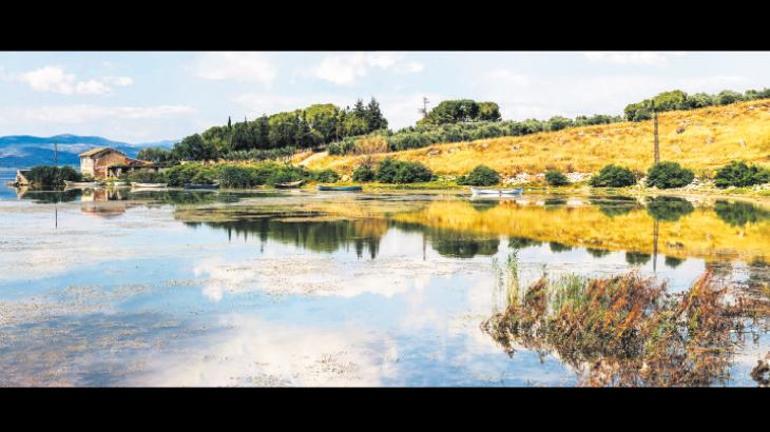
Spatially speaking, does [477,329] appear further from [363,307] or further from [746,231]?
[746,231]

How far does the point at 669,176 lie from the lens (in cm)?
4112

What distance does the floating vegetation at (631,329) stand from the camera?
786 cm

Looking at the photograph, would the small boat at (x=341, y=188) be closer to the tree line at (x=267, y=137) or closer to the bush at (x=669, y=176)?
the bush at (x=669, y=176)

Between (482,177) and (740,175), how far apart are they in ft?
54.0

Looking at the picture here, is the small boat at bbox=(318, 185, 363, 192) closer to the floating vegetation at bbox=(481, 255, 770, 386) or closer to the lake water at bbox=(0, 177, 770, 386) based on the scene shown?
the lake water at bbox=(0, 177, 770, 386)

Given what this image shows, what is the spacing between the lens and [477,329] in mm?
9828

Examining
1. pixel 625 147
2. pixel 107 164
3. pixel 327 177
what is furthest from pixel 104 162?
pixel 625 147

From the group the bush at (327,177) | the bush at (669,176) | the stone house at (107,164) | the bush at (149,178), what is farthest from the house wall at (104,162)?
the bush at (669,176)

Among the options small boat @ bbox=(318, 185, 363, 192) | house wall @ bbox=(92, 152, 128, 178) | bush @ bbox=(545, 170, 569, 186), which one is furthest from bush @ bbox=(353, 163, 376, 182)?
house wall @ bbox=(92, 152, 128, 178)

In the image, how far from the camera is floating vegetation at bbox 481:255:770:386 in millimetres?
7859

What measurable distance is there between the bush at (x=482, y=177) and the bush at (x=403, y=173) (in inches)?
152

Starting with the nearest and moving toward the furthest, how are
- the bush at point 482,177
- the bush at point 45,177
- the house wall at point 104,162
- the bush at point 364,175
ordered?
the bush at point 482,177
the bush at point 364,175
the bush at point 45,177
the house wall at point 104,162
